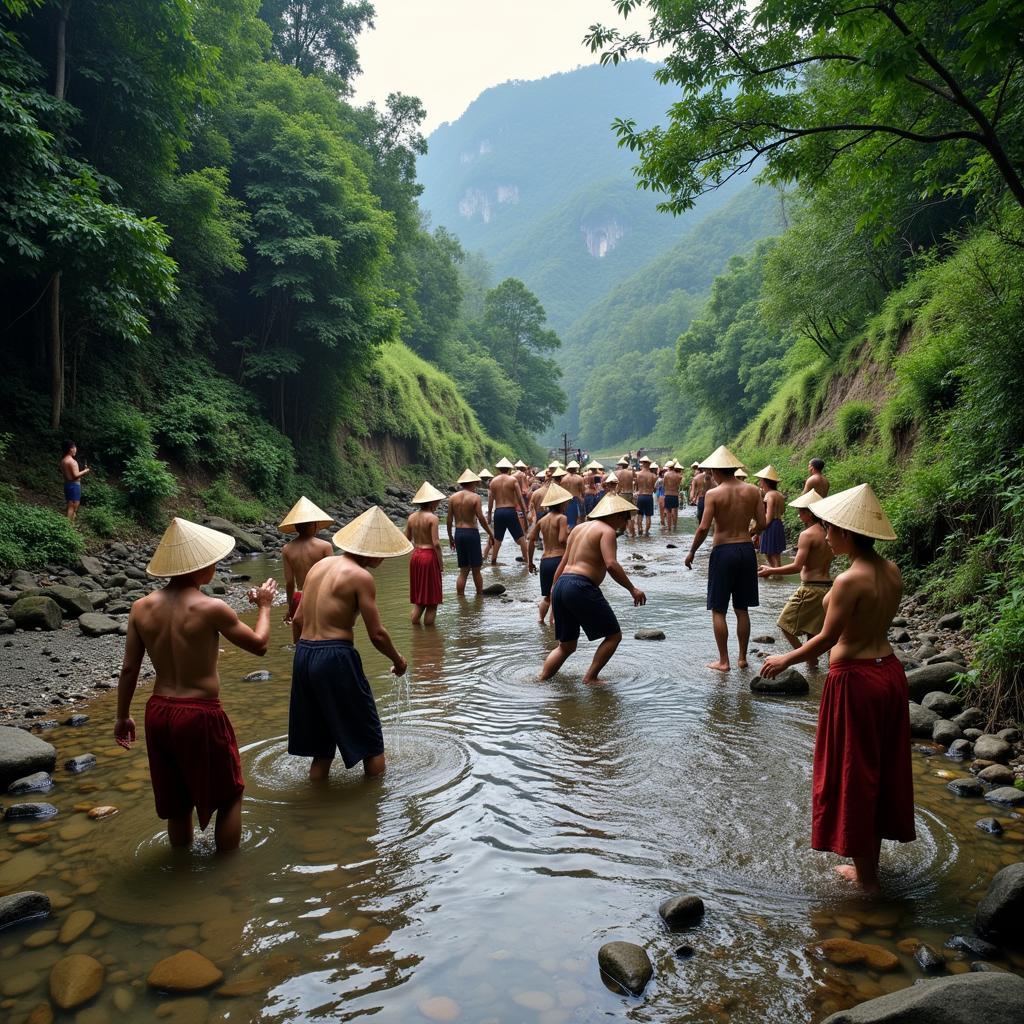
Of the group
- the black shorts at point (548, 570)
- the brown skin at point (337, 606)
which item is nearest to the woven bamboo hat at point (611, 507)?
the black shorts at point (548, 570)

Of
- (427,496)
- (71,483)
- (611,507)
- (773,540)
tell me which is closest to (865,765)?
(611,507)

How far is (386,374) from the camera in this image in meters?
34.5

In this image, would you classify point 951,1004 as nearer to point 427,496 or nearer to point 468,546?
point 427,496

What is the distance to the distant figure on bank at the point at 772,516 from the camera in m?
11.0

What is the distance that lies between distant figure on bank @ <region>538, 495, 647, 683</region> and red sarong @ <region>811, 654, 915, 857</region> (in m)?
3.52

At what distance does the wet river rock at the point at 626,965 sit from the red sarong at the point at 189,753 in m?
2.17

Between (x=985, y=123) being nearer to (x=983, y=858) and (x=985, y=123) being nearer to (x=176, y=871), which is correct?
(x=983, y=858)

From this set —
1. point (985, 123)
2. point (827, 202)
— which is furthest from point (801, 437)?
point (985, 123)

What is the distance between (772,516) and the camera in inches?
442

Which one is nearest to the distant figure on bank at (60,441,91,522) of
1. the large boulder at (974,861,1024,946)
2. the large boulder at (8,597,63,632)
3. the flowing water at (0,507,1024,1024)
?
the large boulder at (8,597,63,632)

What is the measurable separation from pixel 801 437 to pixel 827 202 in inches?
274

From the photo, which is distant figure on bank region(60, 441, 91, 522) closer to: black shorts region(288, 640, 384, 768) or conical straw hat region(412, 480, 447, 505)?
conical straw hat region(412, 480, 447, 505)

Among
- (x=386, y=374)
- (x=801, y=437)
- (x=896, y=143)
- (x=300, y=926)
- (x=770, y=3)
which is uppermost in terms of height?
(x=386, y=374)

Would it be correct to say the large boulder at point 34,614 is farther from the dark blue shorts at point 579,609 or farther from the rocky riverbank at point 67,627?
the dark blue shorts at point 579,609
